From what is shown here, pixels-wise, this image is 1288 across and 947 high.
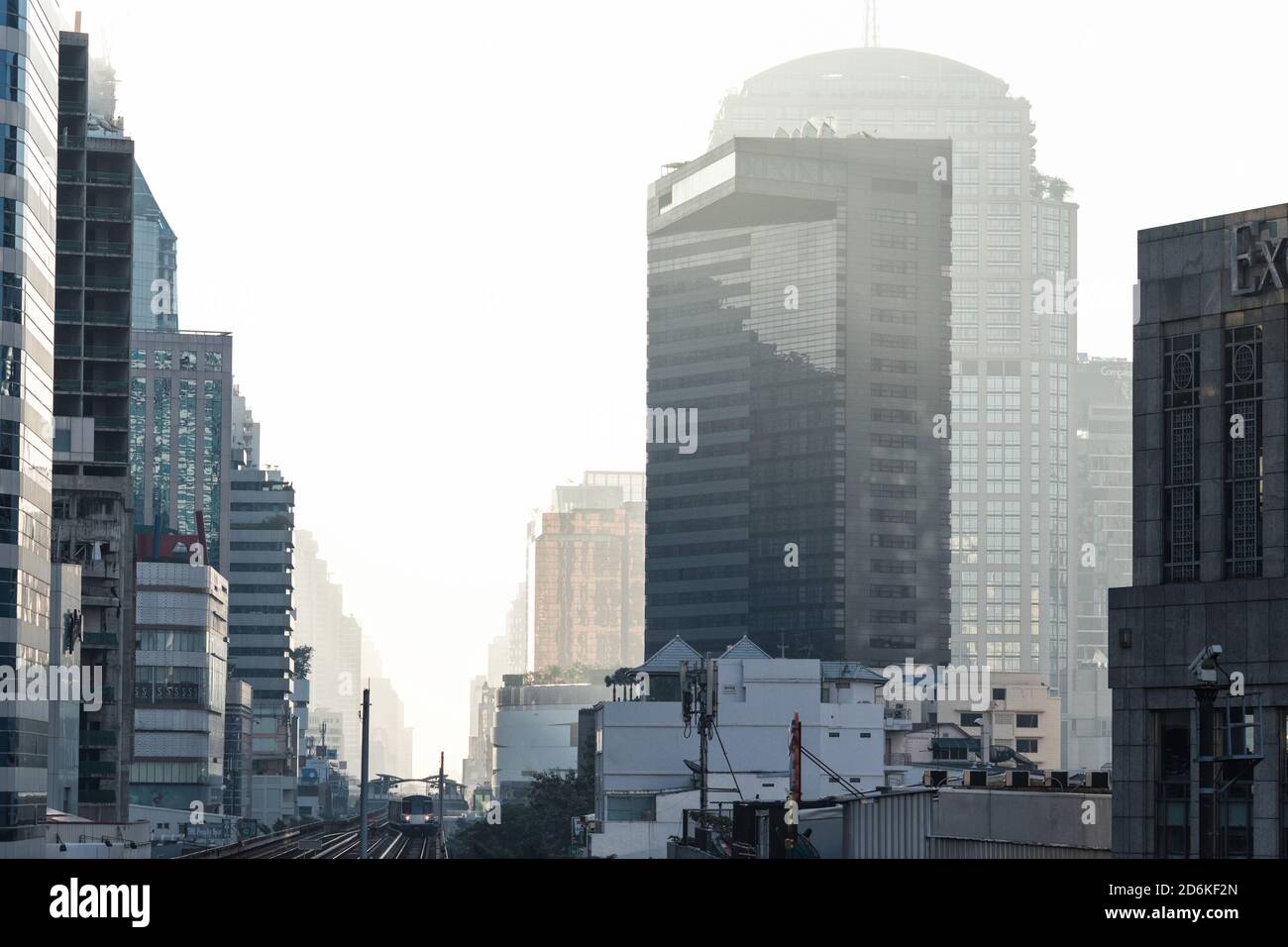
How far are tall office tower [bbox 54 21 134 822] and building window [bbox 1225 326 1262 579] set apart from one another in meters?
113

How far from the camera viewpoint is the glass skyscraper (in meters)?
104

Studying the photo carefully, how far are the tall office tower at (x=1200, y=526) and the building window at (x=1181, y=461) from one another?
0.06 meters

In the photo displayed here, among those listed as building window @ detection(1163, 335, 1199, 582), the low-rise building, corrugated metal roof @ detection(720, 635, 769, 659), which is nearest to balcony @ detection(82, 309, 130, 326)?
the low-rise building

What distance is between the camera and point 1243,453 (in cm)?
8162

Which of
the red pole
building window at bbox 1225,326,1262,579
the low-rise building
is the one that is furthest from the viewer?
the low-rise building

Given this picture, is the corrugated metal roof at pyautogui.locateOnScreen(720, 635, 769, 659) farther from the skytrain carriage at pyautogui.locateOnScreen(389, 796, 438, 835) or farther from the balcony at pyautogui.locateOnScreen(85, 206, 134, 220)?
the balcony at pyautogui.locateOnScreen(85, 206, 134, 220)

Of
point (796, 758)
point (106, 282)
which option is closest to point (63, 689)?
point (106, 282)

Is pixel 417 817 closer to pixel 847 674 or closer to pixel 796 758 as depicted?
pixel 847 674

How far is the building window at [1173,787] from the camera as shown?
7769cm

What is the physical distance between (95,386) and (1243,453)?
117 meters

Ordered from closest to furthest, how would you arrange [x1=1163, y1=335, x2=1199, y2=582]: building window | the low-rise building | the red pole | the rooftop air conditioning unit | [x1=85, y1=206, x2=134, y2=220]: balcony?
[x1=1163, y1=335, x2=1199, y2=582]: building window, the rooftop air conditioning unit, the red pole, the low-rise building, [x1=85, y1=206, x2=134, y2=220]: balcony

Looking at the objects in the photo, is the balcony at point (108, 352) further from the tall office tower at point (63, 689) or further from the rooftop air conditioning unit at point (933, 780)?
the rooftop air conditioning unit at point (933, 780)

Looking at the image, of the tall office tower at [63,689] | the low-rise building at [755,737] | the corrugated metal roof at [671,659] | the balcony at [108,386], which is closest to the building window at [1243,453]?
the low-rise building at [755,737]
